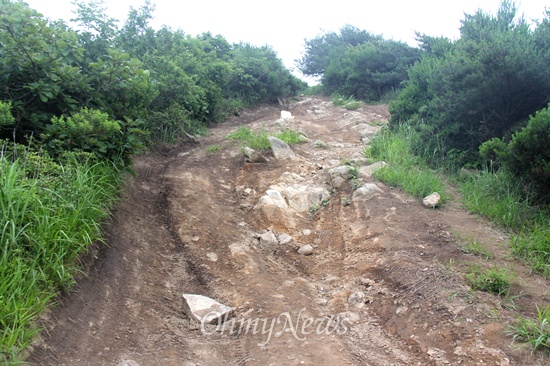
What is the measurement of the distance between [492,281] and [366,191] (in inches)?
83.9

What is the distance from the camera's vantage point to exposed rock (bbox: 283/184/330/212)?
17.6 feet

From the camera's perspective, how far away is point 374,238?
4242 mm

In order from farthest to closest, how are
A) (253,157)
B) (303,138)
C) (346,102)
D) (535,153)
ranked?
(346,102)
(303,138)
(253,157)
(535,153)

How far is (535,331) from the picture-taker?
2.60m

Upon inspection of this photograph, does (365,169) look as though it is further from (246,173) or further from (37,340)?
(37,340)

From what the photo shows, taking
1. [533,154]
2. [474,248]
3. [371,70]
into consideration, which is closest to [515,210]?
[533,154]

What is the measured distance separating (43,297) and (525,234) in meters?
4.07

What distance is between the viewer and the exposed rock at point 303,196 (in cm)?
538

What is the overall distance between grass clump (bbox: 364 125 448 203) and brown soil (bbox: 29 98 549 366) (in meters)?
0.17

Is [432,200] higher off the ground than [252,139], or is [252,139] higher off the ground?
[252,139]

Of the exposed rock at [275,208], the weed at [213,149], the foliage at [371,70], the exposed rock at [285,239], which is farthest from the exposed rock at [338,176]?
the foliage at [371,70]

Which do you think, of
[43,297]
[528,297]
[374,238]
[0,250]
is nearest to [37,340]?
[43,297]

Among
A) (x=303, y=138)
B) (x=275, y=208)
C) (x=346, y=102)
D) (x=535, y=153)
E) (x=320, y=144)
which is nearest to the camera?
(x=535, y=153)

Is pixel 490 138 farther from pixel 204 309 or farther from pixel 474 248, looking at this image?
pixel 204 309
